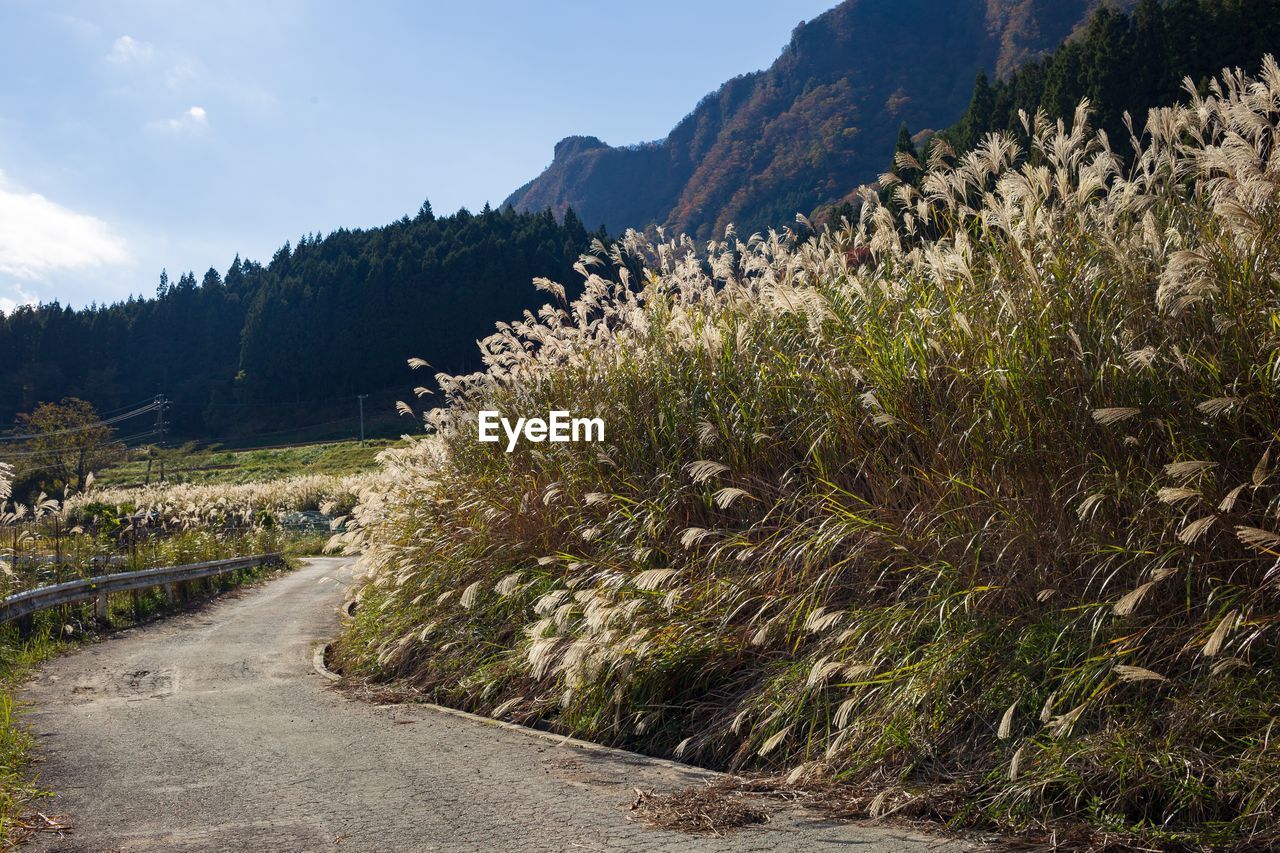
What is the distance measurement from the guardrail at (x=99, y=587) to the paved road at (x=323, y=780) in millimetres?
2274

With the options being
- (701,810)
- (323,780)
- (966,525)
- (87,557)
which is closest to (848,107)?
(87,557)

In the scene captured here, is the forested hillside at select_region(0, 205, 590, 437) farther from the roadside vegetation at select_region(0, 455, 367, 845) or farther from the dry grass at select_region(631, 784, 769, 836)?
the dry grass at select_region(631, 784, 769, 836)

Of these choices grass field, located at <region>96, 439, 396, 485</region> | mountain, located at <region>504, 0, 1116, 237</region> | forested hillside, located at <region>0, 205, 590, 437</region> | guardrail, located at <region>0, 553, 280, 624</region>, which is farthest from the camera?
mountain, located at <region>504, 0, 1116, 237</region>

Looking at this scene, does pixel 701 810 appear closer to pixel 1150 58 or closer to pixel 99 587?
pixel 99 587

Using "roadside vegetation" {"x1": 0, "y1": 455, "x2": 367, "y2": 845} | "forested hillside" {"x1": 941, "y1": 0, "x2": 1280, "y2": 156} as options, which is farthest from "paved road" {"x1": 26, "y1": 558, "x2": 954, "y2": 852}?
"forested hillside" {"x1": 941, "y1": 0, "x2": 1280, "y2": 156}

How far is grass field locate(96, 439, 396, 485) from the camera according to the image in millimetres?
60344

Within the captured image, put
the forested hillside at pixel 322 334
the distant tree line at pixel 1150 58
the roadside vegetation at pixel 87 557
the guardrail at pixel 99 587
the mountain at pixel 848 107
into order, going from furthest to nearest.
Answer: the mountain at pixel 848 107
the forested hillside at pixel 322 334
the distant tree line at pixel 1150 58
the guardrail at pixel 99 587
the roadside vegetation at pixel 87 557

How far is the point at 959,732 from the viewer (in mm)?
4051

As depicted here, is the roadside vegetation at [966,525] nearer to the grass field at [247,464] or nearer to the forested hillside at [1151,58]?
the forested hillside at [1151,58]

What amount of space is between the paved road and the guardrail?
2274mm

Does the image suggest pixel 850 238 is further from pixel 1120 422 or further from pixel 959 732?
pixel 959 732

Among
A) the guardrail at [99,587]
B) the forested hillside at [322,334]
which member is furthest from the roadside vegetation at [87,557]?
the forested hillside at [322,334]

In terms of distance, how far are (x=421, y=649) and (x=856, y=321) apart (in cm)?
459

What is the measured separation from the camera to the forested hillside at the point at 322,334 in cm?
9781
